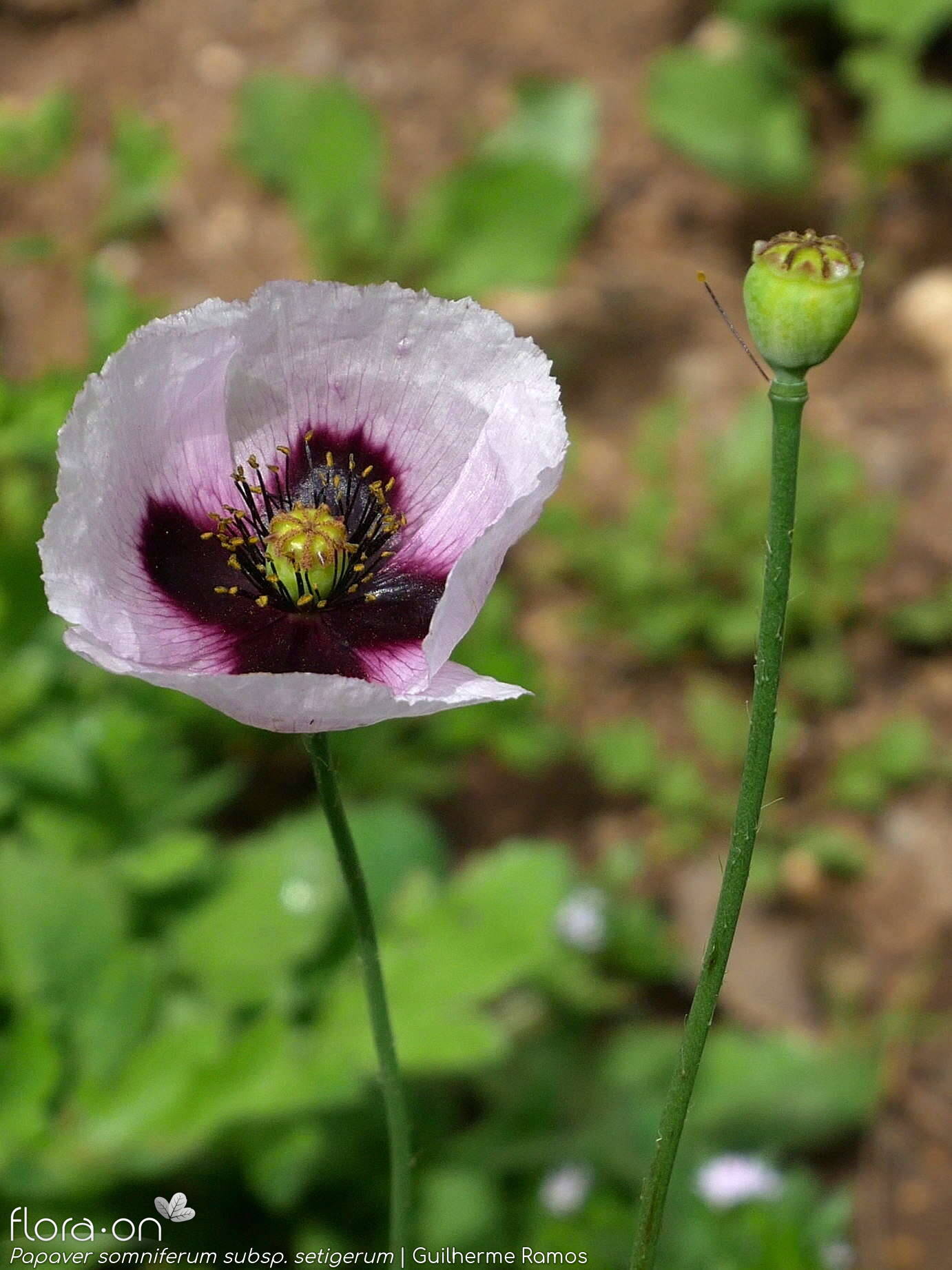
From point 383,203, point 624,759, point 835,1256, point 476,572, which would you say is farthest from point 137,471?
point 383,203

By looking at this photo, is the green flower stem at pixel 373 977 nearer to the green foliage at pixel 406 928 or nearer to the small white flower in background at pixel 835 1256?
the green foliage at pixel 406 928

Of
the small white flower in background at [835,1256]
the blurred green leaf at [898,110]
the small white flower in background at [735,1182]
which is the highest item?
the blurred green leaf at [898,110]

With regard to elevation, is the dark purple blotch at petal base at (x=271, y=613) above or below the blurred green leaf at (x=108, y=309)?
below

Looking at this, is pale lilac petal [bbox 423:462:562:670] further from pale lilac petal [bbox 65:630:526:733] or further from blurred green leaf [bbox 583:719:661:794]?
blurred green leaf [bbox 583:719:661:794]

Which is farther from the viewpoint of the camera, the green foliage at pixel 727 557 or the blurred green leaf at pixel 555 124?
the blurred green leaf at pixel 555 124

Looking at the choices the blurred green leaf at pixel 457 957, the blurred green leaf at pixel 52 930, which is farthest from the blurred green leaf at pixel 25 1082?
the blurred green leaf at pixel 457 957

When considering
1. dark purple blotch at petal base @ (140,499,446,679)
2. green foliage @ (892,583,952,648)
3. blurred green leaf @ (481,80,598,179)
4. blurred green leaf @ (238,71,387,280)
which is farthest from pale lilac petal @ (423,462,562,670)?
blurred green leaf @ (481,80,598,179)
